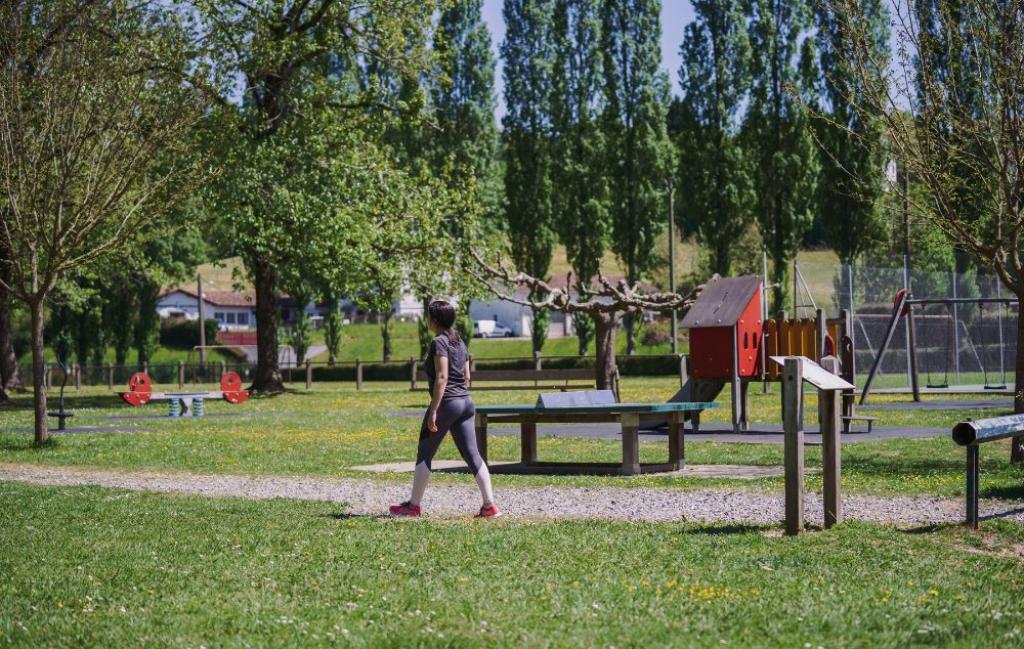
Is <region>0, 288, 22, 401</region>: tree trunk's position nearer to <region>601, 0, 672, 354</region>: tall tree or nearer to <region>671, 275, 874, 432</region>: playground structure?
<region>671, 275, 874, 432</region>: playground structure

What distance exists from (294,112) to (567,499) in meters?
26.1

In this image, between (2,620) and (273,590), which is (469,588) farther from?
(2,620)

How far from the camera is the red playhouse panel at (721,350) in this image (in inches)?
934

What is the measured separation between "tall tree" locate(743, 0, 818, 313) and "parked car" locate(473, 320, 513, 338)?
52678mm

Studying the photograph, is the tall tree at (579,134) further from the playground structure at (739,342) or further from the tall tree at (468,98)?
the playground structure at (739,342)

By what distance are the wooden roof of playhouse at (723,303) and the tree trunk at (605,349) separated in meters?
6.66

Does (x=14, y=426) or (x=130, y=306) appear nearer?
(x=14, y=426)

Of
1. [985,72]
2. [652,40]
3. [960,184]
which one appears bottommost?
[960,184]

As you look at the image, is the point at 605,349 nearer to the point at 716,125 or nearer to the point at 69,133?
the point at 69,133

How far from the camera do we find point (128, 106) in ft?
66.1

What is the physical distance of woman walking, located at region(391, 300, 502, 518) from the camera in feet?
35.2

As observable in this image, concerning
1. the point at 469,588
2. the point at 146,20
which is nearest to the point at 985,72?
the point at 469,588

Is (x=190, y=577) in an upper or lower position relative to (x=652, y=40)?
lower

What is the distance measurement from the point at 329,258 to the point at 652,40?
31308 millimetres
